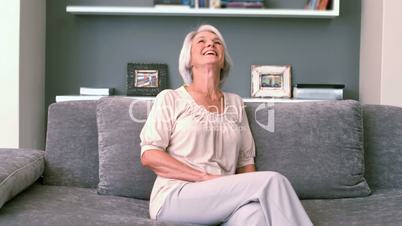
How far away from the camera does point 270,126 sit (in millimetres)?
2303

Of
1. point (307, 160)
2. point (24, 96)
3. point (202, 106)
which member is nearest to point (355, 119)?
point (307, 160)

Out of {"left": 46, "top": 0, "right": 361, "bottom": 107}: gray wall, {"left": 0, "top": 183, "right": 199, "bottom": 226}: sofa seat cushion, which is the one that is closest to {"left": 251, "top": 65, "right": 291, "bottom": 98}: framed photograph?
{"left": 46, "top": 0, "right": 361, "bottom": 107}: gray wall

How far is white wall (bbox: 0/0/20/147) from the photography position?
3.13 meters

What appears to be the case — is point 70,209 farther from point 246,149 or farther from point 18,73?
point 18,73

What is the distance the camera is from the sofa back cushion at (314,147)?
88.2 inches

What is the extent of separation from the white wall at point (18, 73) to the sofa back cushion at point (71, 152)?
38.3 inches

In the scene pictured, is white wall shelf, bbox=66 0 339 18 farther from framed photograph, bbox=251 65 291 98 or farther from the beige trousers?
the beige trousers

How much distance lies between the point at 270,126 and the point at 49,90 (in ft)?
6.73

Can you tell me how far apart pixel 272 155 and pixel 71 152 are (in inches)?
36.1

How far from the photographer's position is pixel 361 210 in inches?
80.8

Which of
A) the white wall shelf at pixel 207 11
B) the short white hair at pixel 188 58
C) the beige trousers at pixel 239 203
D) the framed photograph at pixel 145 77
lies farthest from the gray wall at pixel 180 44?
the beige trousers at pixel 239 203

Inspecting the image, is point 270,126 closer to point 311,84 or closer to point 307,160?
point 307,160

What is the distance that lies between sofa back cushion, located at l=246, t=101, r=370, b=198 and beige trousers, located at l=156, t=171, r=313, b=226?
0.48 m

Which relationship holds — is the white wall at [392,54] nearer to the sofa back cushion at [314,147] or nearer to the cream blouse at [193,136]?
the sofa back cushion at [314,147]
